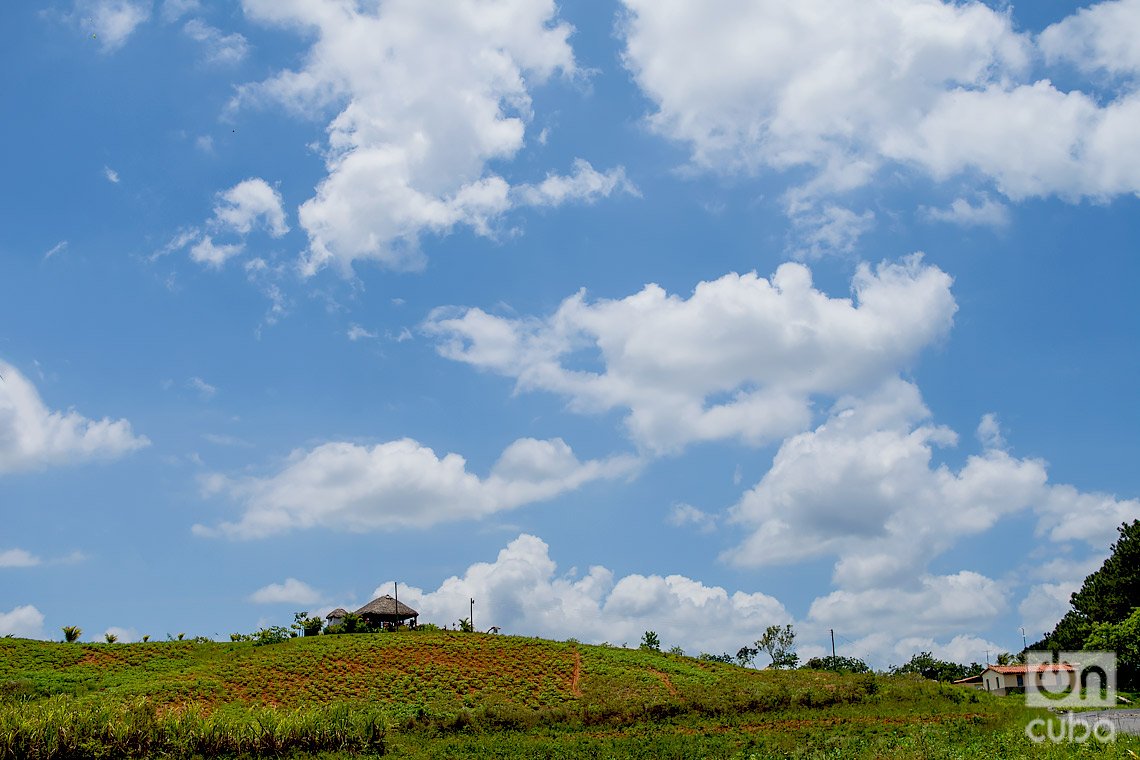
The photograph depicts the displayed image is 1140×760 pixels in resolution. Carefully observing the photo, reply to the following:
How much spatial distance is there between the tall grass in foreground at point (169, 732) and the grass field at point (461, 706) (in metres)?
0.04

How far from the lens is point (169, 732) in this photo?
25094 mm

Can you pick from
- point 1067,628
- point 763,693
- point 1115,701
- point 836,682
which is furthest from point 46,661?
point 1067,628

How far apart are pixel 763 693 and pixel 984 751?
13786 mm

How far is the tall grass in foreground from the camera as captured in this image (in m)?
23.1

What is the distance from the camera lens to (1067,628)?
6769 centimetres

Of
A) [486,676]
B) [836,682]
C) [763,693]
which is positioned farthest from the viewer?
[486,676]

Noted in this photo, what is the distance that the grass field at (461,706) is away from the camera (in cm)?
2441

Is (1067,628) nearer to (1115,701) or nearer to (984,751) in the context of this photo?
(1115,701)

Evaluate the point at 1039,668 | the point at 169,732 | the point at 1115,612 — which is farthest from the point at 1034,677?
the point at 169,732

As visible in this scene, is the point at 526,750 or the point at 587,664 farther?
the point at 587,664

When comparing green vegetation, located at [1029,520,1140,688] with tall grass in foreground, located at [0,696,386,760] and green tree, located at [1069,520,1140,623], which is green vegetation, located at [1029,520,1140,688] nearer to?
green tree, located at [1069,520,1140,623]

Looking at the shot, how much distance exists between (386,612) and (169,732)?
134 feet

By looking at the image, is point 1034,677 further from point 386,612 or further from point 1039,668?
point 386,612

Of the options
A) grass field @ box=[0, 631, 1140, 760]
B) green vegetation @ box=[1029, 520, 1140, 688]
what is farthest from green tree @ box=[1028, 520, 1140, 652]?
grass field @ box=[0, 631, 1140, 760]
